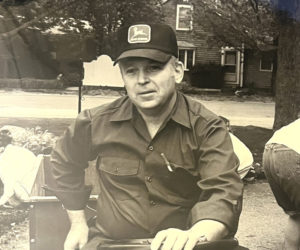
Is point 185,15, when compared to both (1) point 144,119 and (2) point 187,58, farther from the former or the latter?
A: (1) point 144,119

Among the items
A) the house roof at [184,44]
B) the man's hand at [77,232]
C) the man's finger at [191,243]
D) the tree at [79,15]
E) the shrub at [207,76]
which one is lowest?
the man's hand at [77,232]

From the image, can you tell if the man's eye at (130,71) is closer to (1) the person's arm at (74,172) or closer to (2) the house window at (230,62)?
(1) the person's arm at (74,172)

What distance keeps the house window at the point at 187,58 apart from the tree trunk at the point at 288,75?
222mm

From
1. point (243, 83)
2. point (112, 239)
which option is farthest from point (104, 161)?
point (243, 83)

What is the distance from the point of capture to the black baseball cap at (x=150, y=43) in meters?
0.99

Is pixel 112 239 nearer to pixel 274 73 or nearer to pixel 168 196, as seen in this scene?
pixel 168 196

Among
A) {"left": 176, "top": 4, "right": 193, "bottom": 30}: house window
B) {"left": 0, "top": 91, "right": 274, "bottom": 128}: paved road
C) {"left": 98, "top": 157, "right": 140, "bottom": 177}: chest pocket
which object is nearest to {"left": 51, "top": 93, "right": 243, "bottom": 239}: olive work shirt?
{"left": 98, "top": 157, "right": 140, "bottom": 177}: chest pocket

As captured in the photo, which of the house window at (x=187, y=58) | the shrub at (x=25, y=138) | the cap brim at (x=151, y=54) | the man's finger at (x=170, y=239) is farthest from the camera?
the shrub at (x=25, y=138)

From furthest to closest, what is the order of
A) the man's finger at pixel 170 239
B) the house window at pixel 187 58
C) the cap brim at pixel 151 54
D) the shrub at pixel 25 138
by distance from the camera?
the shrub at pixel 25 138 → the house window at pixel 187 58 → the cap brim at pixel 151 54 → the man's finger at pixel 170 239

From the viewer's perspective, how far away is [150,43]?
39.1 inches

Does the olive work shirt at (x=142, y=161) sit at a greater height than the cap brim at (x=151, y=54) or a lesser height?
lesser

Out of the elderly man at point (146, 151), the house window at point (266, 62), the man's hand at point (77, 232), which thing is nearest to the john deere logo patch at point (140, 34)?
the elderly man at point (146, 151)

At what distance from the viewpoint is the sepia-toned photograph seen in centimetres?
101

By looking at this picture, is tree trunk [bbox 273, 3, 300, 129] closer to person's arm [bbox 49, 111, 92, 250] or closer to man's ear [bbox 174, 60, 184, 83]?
man's ear [bbox 174, 60, 184, 83]
